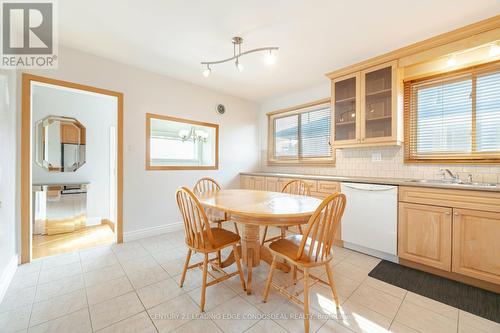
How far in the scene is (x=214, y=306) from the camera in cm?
162

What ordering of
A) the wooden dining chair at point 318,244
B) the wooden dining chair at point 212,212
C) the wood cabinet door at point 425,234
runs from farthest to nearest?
the wood cabinet door at point 425,234
the wooden dining chair at point 212,212
the wooden dining chair at point 318,244

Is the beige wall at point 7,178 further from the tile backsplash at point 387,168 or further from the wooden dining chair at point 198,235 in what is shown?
the tile backsplash at point 387,168

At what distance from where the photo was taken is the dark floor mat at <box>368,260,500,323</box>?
64.0 inches

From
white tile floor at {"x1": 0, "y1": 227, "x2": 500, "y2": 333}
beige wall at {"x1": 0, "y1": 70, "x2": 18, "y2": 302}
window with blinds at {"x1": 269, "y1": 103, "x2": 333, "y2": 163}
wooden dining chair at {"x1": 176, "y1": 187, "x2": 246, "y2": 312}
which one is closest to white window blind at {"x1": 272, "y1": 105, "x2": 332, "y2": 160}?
window with blinds at {"x1": 269, "y1": 103, "x2": 333, "y2": 163}

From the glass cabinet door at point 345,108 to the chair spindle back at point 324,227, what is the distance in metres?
1.78

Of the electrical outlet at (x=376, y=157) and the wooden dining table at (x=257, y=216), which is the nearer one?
the wooden dining table at (x=257, y=216)

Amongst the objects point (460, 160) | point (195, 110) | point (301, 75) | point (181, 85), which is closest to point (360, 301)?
point (460, 160)

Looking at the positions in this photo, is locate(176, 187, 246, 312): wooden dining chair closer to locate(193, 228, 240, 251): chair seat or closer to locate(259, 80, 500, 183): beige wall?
locate(193, 228, 240, 251): chair seat

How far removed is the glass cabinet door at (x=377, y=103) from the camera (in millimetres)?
2608

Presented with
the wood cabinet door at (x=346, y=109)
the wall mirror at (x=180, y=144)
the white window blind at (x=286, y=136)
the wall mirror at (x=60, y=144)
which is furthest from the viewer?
the white window blind at (x=286, y=136)

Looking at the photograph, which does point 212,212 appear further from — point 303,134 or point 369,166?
point 303,134

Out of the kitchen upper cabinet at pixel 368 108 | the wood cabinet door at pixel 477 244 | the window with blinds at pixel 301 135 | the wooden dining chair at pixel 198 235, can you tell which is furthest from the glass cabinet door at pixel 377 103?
the wooden dining chair at pixel 198 235

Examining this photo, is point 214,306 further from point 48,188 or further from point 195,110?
point 48,188

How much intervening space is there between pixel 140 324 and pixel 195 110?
3.02m
